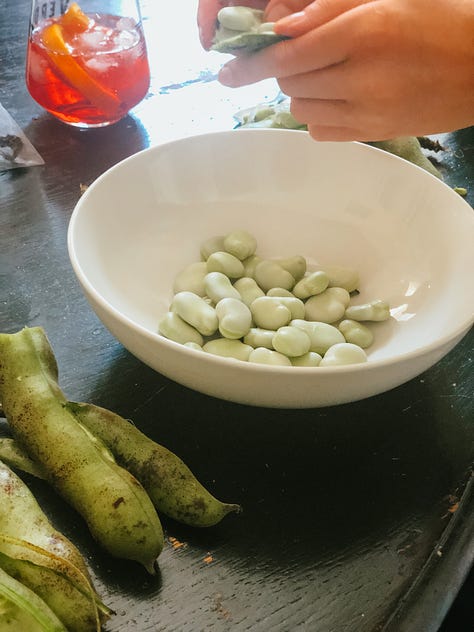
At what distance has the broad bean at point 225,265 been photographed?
0.73 metres

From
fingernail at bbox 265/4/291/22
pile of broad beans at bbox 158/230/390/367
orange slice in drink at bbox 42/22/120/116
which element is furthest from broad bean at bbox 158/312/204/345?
orange slice in drink at bbox 42/22/120/116

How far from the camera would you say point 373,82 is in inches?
24.2

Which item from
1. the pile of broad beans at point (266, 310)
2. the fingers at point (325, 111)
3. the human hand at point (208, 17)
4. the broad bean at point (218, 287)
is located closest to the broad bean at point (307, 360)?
the pile of broad beans at point (266, 310)

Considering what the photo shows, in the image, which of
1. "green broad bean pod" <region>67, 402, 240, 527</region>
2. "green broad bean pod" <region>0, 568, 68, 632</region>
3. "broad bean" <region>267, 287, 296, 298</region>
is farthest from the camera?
"broad bean" <region>267, 287, 296, 298</region>

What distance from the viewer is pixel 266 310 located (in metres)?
0.67

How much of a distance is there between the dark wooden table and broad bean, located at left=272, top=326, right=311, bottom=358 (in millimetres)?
54

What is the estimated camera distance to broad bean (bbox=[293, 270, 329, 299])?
0.71 m

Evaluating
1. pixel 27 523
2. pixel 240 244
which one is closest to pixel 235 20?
pixel 240 244

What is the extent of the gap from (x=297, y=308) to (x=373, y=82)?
0.21 meters

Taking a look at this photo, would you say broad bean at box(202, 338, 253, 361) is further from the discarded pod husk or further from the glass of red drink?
the glass of red drink

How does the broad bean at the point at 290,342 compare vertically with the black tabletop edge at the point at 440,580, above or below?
above

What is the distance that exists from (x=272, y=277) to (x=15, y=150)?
1.47 feet

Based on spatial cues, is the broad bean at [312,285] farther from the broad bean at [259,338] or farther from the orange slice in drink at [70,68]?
the orange slice in drink at [70,68]

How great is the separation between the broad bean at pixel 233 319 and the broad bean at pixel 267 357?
0.09ft
